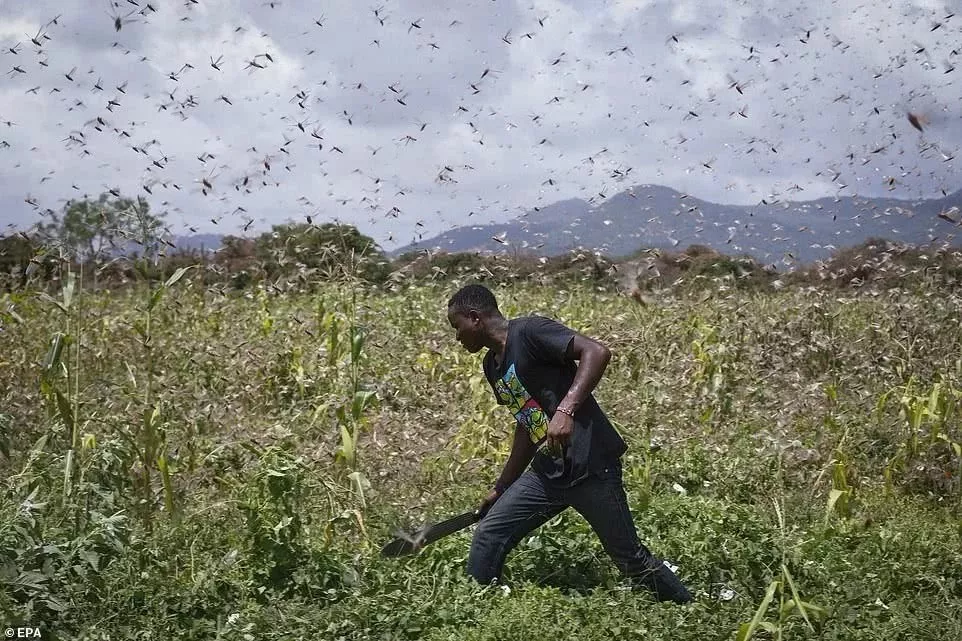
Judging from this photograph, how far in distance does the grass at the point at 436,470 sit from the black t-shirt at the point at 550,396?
23.0 inches

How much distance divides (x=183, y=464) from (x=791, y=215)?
20.7 feet

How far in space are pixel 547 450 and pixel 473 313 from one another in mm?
676

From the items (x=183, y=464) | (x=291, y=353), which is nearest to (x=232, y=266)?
(x=291, y=353)

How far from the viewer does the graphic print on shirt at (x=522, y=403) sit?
4.26m

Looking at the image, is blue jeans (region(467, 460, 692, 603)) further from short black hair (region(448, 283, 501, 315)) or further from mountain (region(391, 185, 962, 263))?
mountain (region(391, 185, 962, 263))

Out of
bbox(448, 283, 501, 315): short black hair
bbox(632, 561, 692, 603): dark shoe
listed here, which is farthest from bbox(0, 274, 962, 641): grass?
bbox(448, 283, 501, 315): short black hair

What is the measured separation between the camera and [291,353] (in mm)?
7848

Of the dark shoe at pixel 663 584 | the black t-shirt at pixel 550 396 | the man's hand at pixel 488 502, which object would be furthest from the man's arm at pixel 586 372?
the dark shoe at pixel 663 584

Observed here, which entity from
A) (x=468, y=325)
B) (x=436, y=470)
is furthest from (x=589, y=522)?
(x=436, y=470)

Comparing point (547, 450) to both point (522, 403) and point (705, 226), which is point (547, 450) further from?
point (705, 226)

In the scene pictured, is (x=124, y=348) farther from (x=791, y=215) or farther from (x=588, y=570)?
(x=791, y=215)

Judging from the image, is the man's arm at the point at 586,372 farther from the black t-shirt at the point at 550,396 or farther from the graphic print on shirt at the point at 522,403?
the graphic print on shirt at the point at 522,403

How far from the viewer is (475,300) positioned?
14.0 ft

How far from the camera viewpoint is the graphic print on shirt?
4262 millimetres
